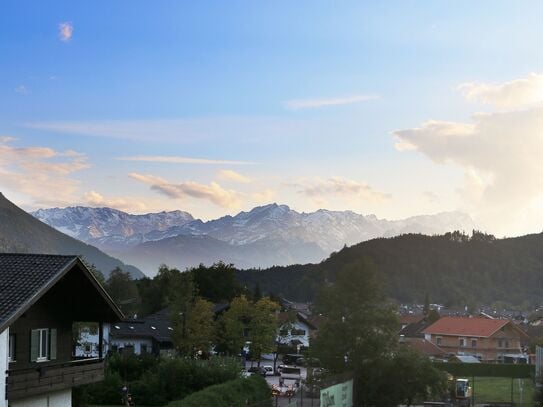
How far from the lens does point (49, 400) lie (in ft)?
77.0

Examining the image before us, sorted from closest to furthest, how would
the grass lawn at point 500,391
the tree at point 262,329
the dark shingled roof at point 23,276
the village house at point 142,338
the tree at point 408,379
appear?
1. the dark shingled roof at point 23,276
2. the tree at point 408,379
3. the grass lawn at point 500,391
4. the tree at point 262,329
5. the village house at point 142,338

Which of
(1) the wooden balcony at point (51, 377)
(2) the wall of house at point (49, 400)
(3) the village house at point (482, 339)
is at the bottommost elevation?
(3) the village house at point (482, 339)

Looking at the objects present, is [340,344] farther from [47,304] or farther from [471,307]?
[471,307]

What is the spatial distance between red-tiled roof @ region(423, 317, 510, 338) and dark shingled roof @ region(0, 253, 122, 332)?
94.9 metres

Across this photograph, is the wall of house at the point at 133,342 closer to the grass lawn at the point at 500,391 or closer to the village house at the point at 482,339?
the grass lawn at the point at 500,391

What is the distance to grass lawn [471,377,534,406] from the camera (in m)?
55.8

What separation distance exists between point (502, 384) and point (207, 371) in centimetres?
3375

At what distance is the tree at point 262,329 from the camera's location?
79375 millimetres

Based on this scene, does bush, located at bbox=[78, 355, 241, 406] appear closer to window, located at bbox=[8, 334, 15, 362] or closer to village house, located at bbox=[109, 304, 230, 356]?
window, located at bbox=[8, 334, 15, 362]

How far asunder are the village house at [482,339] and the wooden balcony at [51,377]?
291 feet

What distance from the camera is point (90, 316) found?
985 inches

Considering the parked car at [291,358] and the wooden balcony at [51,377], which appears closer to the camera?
the wooden balcony at [51,377]

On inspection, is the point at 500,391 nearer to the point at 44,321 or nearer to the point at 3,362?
the point at 44,321

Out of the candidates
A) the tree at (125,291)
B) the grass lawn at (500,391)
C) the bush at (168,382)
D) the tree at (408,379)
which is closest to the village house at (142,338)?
the tree at (125,291)
